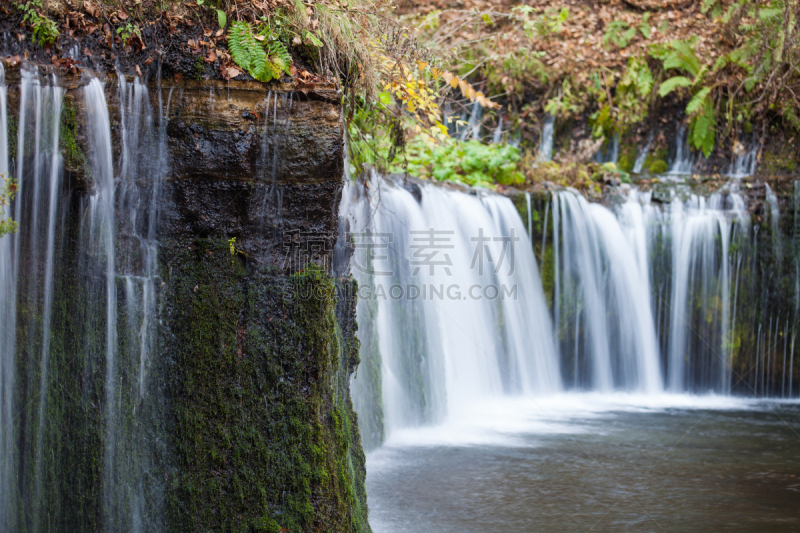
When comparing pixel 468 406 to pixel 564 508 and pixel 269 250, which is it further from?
pixel 269 250

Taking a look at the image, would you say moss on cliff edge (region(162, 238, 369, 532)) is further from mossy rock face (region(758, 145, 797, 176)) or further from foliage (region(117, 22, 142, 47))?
mossy rock face (region(758, 145, 797, 176))

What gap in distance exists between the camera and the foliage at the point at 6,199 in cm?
329

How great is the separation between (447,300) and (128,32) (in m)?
5.43

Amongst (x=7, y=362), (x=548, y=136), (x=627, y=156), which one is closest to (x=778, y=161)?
(x=627, y=156)

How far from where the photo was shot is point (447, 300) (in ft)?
27.0

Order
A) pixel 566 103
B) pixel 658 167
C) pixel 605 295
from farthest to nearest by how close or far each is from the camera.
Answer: pixel 566 103 → pixel 658 167 → pixel 605 295

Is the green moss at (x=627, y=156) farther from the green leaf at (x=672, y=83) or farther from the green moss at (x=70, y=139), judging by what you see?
the green moss at (x=70, y=139)

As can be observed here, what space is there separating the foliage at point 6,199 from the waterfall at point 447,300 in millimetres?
2420

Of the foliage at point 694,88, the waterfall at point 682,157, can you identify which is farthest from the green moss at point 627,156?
the foliage at point 694,88

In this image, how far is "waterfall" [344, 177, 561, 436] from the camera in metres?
6.81

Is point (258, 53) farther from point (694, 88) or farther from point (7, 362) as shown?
point (694, 88)

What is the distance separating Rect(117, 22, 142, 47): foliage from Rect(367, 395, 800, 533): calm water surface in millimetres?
3271

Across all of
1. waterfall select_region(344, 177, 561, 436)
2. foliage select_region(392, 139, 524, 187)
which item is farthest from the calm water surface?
foliage select_region(392, 139, 524, 187)

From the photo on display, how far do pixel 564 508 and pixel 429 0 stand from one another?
39.8ft
